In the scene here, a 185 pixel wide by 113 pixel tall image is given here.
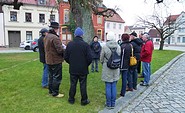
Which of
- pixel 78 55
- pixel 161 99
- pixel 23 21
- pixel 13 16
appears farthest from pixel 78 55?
pixel 23 21

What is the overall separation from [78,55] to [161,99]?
2906 mm

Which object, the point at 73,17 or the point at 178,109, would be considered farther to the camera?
the point at 73,17

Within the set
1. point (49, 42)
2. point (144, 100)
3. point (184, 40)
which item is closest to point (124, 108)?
point (144, 100)

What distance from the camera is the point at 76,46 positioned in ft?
15.8

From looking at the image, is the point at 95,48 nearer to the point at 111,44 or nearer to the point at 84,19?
the point at 84,19

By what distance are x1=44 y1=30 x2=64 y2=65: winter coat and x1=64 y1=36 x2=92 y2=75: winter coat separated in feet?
1.59

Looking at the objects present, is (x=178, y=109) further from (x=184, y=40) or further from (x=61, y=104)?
(x=184, y=40)

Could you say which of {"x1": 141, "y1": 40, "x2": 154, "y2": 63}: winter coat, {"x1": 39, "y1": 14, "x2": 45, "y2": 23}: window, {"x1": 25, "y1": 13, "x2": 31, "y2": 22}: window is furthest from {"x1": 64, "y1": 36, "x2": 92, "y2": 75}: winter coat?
{"x1": 39, "y1": 14, "x2": 45, "y2": 23}: window

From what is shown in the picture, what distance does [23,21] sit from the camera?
113ft

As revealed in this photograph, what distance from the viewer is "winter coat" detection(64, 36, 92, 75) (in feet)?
15.8

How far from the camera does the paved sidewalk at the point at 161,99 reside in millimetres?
5098

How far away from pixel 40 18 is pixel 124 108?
1337 inches

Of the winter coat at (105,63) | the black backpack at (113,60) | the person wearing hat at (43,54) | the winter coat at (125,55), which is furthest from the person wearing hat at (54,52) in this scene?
the winter coat at (125,55)

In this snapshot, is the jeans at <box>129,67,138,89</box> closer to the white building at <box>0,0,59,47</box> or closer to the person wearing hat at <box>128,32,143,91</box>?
the person wearing hat at <box>128,32,143,91</box>
